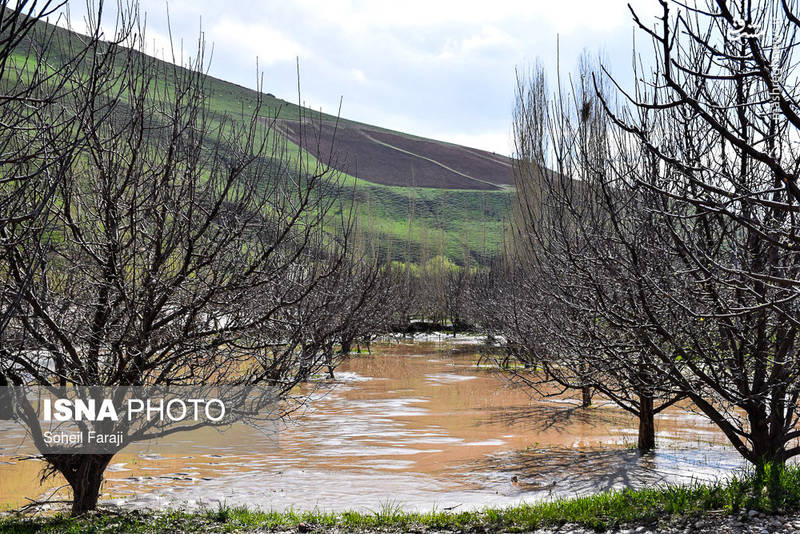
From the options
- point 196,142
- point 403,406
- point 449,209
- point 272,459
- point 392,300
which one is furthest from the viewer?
point 449,209

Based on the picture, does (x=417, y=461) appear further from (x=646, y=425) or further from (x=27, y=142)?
(x=27, y=142)

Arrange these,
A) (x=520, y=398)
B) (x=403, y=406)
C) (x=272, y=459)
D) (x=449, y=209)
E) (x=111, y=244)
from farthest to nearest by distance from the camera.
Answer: (x=449, y=209) < (x=520, y=398) < (x=403, y=406) < (x=272, y=459) < (x=111, y=244)

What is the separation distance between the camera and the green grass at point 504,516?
5.85 metres

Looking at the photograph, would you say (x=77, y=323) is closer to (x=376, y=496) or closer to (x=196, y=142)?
(x=196, y=142)

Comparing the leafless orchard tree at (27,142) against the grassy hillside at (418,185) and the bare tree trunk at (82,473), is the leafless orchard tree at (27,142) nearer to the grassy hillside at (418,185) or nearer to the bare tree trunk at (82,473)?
the bare tree trunk at (82,473)

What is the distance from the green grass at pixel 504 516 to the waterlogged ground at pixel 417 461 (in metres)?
0.95

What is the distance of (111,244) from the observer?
5613 millimetres

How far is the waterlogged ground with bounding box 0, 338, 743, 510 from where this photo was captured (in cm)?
832

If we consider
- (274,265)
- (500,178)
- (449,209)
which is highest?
(500,178)

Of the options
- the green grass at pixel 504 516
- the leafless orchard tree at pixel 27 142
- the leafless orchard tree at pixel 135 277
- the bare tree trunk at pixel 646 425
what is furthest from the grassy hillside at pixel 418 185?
the leafless orchard tree at pixel 27 142

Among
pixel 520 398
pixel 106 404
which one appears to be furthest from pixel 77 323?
pixel 520 398

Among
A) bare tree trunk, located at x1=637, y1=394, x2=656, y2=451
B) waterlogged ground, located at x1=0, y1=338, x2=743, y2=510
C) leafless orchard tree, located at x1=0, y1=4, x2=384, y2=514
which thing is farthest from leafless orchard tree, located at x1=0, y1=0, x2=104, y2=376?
bare tree trunk, located at x1=637, y1=394, x2=656, y2=451

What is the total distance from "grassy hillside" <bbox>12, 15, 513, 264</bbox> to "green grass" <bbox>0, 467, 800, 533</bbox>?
77.0 meters

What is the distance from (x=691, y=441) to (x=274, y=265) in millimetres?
8939
